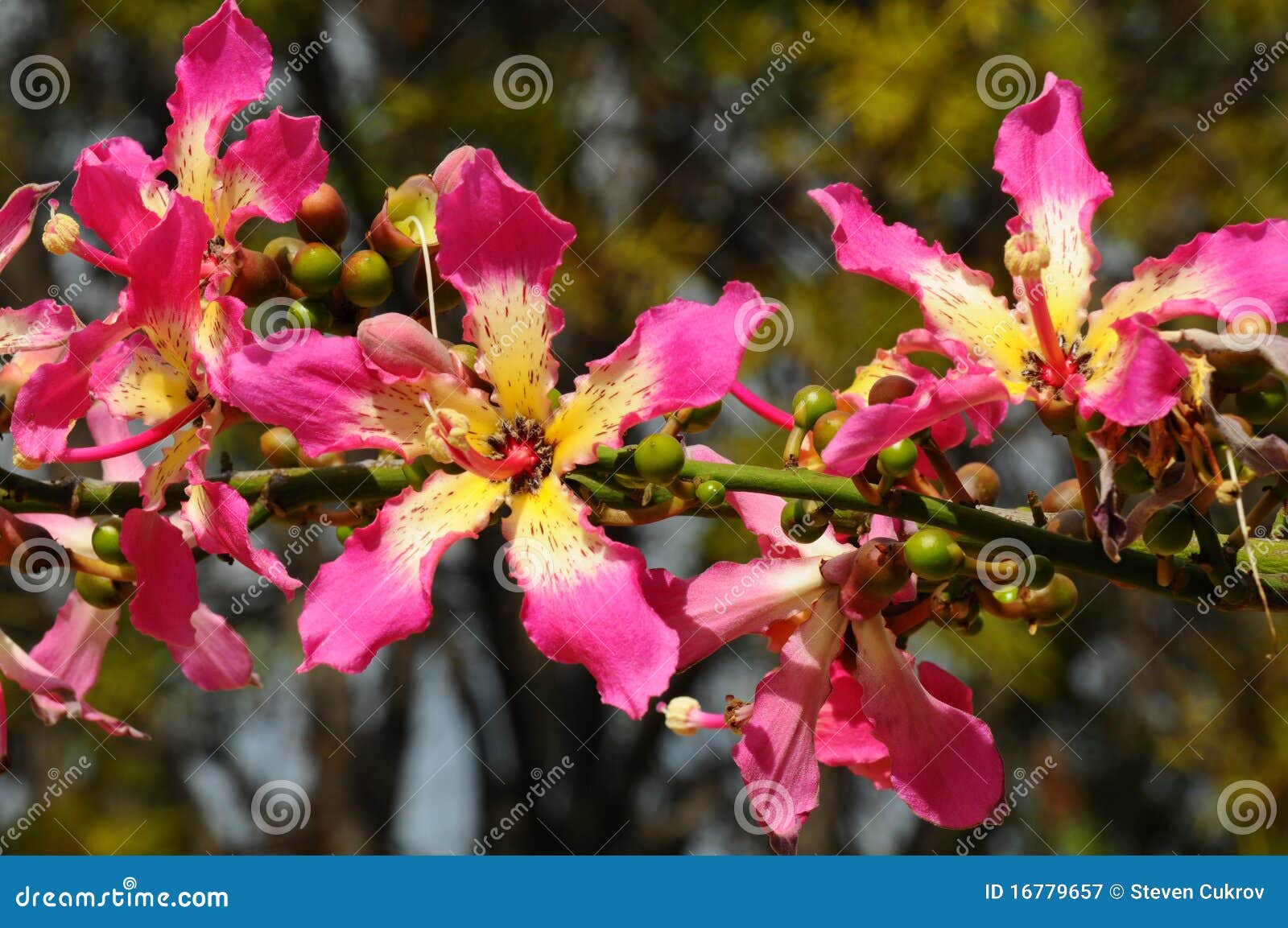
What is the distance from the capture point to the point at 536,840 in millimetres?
7715

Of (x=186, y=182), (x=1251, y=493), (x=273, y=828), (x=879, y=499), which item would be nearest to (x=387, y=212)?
(x=186, y=182)

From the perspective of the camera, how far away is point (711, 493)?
1.70 meters

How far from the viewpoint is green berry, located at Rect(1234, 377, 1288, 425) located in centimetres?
174

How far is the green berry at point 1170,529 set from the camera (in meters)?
1.73

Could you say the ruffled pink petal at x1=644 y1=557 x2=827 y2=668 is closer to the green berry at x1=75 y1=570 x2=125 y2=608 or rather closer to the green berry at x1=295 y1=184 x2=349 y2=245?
the green berry at x1=295 y1=184 x2=349 y2=245

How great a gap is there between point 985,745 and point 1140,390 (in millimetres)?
515

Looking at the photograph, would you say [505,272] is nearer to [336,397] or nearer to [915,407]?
[336,397]

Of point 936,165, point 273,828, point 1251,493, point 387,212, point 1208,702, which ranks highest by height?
point 387,212

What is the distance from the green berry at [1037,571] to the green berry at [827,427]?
0.28 metres

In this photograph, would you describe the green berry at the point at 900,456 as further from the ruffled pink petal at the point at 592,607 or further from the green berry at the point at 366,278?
the green berry at the point at 366,278

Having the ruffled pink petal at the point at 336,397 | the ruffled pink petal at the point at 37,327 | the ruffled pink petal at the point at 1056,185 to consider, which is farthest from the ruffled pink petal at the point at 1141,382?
the ruffled pink petal at the point at 37,327

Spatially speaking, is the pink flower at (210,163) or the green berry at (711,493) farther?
the pink flower at (210,163)

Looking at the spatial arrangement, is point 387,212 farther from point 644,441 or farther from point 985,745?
point 985,745

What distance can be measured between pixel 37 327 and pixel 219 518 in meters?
0.47
